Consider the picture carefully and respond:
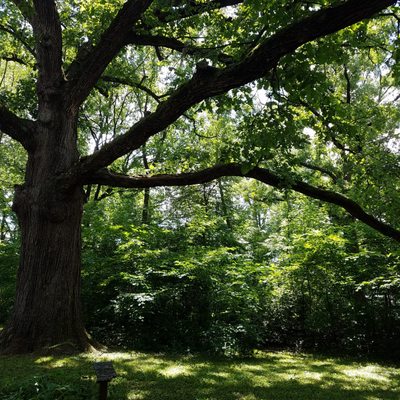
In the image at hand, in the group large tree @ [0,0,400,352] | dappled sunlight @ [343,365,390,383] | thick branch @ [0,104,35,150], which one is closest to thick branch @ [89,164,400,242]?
large tree @ [0,0,400,352]

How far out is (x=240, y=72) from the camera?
18.4 ft

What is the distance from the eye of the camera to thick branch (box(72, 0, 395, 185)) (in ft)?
15.6

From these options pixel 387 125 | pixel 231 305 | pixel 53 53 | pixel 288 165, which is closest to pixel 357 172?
pixel 288 165

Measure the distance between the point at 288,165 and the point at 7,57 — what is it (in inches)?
429

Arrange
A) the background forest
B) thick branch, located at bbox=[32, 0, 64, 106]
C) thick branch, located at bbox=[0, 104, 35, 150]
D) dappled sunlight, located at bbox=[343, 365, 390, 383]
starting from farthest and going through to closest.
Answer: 1. the background forest
2. thick branch, located at bbox=[32, 0, 64, 106]
3. thick branch, located at bbox=[0, 104, 35, 150]
4. dappled sunlight, located at bbox=[343, 365, 390, 383]

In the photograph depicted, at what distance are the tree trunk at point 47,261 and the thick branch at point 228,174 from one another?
0.87 metres

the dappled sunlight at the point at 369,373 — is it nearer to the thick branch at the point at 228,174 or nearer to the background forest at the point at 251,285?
the background forest at the point at 251,285

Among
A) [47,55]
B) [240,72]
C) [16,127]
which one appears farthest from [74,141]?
[240,72]

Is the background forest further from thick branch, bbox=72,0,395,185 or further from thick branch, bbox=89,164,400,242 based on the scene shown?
thick branch, bbox=72,0,395,185

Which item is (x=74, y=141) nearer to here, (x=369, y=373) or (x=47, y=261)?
(x=47, y=261)

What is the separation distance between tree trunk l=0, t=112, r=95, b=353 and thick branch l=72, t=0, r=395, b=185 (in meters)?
1.05

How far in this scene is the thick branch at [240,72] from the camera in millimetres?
4766

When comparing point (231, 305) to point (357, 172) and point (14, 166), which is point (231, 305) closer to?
point (357, 172)

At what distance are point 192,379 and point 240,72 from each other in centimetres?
500
